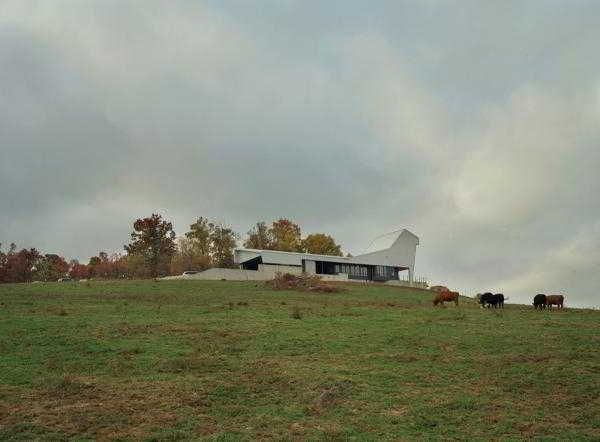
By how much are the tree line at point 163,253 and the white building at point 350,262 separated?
37.0 ft

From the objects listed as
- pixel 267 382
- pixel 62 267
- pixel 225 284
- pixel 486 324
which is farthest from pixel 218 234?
pixel 267 382

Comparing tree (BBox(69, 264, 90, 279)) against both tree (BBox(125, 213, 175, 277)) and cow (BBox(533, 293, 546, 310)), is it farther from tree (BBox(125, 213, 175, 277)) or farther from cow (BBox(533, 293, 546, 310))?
cow (BBox(533, 293, 546, 310))

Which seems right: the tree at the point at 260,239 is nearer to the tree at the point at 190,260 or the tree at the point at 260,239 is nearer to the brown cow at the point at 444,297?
the tree at the point at 190,260

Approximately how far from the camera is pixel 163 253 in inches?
3150

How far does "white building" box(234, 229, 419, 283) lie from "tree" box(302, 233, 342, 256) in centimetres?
1267

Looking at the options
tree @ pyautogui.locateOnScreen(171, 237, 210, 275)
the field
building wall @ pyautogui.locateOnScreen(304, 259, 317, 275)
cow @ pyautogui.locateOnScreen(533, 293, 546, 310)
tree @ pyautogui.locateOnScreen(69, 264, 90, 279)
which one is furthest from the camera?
tree @ pyautogui.locateOnScreen(69, 264, 90, 279)

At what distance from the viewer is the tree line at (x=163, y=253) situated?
78.9 metres

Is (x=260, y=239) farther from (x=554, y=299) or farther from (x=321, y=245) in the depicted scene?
(x=554, y=299)

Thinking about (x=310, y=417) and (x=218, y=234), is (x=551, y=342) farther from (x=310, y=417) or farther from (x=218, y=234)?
(x=218, y=234)

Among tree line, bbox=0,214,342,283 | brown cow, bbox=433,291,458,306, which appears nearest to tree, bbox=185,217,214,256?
tree line, bbox=0,214,342,283

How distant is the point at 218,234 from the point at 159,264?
572 inches

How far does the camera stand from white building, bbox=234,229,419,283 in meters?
72.1

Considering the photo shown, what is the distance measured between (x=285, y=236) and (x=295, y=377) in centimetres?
7815

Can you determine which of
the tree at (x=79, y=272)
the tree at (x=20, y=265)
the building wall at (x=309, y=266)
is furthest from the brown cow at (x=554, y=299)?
the tree at (x=79, y=272)
